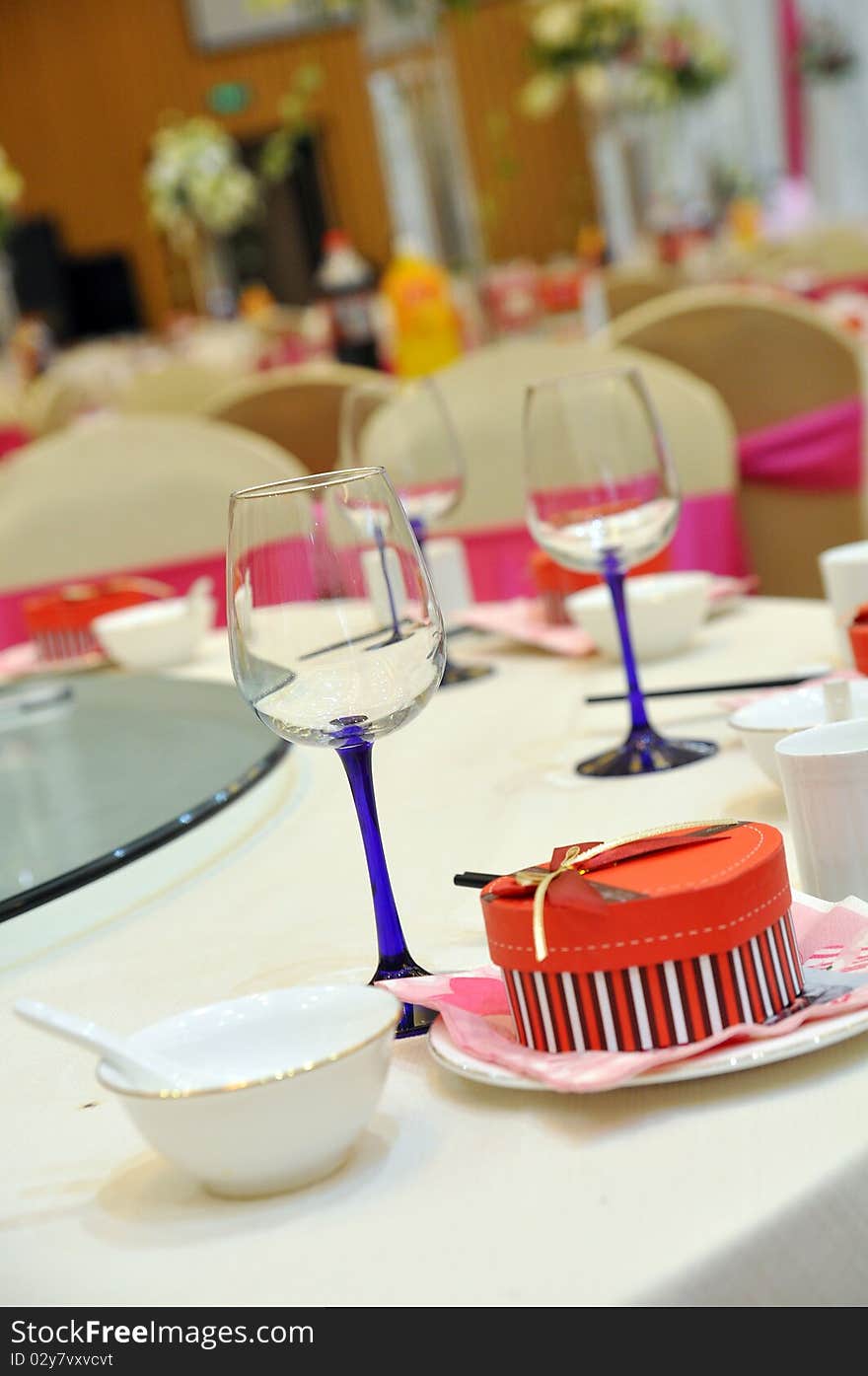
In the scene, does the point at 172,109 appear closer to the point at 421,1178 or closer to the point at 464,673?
the point at 464,673

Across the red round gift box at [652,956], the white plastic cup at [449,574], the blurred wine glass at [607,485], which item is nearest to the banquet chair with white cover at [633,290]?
the white plastic cup at [449,574]

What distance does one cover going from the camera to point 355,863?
1.02 meters

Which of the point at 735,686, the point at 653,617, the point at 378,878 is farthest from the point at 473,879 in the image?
the point at 653,617

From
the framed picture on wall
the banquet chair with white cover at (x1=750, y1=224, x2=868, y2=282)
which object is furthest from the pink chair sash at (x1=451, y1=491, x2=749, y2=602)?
the framed picture on wall

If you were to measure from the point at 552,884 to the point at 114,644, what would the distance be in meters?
1.20

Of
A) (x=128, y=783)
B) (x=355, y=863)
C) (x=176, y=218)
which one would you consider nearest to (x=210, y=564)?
(x=128, y=783)

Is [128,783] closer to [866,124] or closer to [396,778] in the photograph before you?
[396,778]

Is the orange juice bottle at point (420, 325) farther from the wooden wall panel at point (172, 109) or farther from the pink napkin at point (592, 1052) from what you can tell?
the wooden wall panel at point (172, 109)

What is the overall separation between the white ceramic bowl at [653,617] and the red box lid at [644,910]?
83 cm

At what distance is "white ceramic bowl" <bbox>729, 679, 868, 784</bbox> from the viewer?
950 mm

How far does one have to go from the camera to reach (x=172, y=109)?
616 inches

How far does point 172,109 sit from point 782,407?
14.1 meters

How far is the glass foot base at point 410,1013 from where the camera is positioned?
28.2 inches

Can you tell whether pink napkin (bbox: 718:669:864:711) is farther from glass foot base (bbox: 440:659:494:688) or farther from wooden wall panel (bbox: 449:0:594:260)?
wooden wall panel (bbox: 449:0:594:260)
